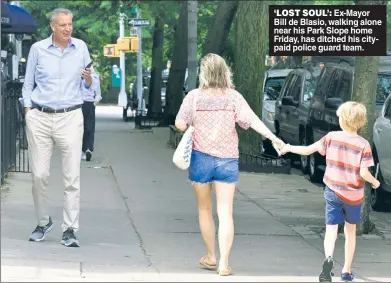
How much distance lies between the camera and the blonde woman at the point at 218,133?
8805 millimetres

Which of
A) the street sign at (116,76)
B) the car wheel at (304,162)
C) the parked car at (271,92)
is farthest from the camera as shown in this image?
the street sign at (116,76)

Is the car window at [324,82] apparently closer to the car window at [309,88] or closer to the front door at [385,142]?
the car window at [309,88]

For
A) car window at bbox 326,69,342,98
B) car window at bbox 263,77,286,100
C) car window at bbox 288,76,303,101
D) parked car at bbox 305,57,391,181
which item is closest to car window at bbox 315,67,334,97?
parked car at bbox 305,57,391,181

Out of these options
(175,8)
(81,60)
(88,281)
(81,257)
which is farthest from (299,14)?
(175,8)

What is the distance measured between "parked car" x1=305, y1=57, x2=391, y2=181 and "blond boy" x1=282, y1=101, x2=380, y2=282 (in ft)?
20.7

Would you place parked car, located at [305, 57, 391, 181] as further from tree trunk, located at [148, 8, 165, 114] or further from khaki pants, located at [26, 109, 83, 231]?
tree trunk, located at [148, 8, 165, 114]

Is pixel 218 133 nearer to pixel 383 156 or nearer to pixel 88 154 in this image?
pixel 383 156

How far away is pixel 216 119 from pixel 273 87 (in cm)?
1628

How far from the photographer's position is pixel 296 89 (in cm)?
2056

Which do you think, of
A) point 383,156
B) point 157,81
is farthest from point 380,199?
point 157,81

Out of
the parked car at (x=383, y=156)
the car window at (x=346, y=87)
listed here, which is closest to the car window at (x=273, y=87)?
the car window at (x=346, y=87)

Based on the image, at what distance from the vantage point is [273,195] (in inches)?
580

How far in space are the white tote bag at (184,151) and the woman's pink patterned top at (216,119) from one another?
0.27 feet

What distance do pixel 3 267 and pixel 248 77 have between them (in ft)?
37.1
